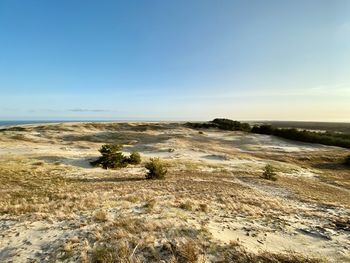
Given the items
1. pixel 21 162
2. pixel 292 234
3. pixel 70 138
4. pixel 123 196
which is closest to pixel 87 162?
pixel 21 162

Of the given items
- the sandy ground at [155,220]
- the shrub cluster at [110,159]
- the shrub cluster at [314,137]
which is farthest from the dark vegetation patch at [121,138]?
the sandy ground at [155,220]

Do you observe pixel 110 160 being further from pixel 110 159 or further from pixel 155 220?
pixel 155 220

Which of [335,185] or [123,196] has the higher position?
[123,196]

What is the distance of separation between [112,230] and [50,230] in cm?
201

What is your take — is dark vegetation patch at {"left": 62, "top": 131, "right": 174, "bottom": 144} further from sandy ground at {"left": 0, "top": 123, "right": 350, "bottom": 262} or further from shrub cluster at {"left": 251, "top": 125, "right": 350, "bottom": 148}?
sandy ground at {"left": 0, "top": 123, "right": 350, "bottom": 262}

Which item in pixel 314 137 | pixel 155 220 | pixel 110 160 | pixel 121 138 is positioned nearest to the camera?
pixel 155 220

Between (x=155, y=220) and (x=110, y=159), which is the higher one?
(x=155, y=220)

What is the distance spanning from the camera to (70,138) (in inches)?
2163

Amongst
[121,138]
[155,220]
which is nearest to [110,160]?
[155,220]

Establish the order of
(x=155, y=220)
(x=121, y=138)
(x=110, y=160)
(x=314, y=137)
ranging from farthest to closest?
1. (x=314, y=137)
2. (x=121, y=138)
3. (x=110, y=160)
4. (x=155, y=220)

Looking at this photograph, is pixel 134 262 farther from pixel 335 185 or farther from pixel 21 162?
pixel 335 185

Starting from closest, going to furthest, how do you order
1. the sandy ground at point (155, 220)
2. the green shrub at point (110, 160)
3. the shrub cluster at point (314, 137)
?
1. the sandy ground at point (155, 220)
2. the green shrub at point (110, 160)
3. the shrub cluster at point (314, 137)

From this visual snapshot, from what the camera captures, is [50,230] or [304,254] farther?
[50,230]

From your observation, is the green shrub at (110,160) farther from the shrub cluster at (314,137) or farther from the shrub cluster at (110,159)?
the shrub cluster at (314,137)
